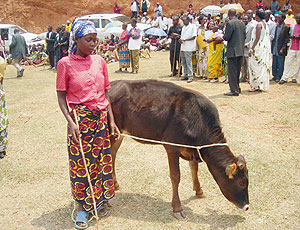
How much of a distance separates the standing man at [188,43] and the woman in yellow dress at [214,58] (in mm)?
→ 612

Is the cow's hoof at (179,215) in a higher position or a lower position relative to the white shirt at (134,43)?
lower

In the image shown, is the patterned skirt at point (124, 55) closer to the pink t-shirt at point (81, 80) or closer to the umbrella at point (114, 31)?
the umbrella at point (114, 31)

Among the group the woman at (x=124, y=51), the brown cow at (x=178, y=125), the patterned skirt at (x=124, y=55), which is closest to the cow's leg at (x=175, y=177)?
the brown cow at (x=178, y=125)

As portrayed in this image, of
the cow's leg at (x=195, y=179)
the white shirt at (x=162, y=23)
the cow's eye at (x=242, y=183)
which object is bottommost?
the cow's leg at (x=195, y=179)

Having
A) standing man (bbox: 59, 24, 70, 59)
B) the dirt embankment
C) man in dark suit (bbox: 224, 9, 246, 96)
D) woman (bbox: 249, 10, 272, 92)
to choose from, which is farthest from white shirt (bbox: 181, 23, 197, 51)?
the dirt embankment

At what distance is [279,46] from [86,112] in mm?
9250

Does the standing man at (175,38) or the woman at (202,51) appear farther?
the standing man at (175,38)

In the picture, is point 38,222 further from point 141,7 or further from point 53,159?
point 141,7

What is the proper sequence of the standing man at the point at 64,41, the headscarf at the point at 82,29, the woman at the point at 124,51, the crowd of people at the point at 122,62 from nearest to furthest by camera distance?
the headscarf at the point at 82,29 → the crowd of people at the point at 122,62 → the woman at the point at 124,51 → the standing man at the point at 64,41

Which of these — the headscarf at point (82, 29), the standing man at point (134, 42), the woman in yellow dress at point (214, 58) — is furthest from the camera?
the standing man at point (134, 42)

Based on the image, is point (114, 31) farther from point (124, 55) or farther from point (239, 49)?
point (239, 49)

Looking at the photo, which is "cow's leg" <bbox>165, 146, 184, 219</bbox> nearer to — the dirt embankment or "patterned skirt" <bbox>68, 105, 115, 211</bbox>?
"patterned skirt" <bbox>68, 105, 115, 211</bbox>

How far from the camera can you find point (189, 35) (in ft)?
38.4

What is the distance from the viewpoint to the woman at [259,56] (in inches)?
372
